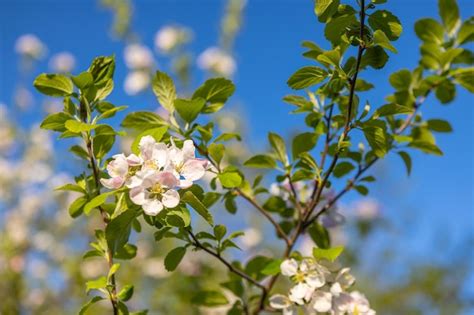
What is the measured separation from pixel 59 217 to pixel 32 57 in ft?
4.23

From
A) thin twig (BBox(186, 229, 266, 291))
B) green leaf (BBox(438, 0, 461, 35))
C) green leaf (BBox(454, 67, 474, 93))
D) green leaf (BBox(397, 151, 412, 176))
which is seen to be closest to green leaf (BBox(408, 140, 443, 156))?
green leaf (BBox(397, 151, 412, 176))

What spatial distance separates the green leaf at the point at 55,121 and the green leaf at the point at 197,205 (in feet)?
0.68

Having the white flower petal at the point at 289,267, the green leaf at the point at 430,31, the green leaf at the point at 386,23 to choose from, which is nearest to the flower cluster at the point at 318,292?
the white flower petal at the point at 289,267

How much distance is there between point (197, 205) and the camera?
52 cm

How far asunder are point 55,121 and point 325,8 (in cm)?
36

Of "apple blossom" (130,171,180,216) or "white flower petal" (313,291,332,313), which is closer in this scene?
"apple blossom" (130,171,180,216)

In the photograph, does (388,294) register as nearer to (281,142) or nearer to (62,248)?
(62,248)

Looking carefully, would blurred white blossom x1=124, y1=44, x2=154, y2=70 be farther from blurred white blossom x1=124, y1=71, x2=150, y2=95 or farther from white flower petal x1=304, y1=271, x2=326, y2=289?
white flower petal x1=304, y1=271, x2=326, y2=289

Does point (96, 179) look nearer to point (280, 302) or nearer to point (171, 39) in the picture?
point (280, 302)

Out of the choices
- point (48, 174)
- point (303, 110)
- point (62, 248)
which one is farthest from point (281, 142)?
point (48, 174)

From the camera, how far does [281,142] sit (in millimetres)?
780

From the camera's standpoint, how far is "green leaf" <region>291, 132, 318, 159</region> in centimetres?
75

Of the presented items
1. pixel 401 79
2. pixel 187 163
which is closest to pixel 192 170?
pixel 187 163

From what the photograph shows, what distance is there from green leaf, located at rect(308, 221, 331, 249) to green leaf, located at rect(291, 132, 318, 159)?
0.41ft
